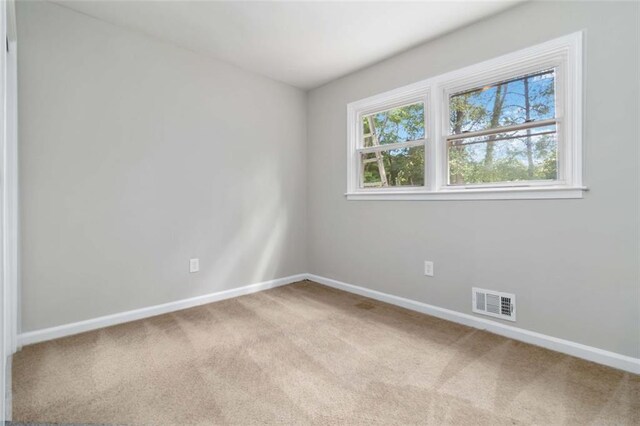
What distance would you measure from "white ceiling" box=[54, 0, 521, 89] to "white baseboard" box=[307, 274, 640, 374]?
2.33m

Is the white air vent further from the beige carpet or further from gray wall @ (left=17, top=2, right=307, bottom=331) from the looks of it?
gray wall @ (left=17, top=2, right=307, bottom=331)

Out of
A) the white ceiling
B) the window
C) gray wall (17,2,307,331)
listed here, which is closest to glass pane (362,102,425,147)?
the window

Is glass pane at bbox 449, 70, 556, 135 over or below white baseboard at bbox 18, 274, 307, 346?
over

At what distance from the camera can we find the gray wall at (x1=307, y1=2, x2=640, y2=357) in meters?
1.84

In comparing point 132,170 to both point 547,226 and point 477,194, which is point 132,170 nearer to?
point 477,194

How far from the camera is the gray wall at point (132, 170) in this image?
2160mm

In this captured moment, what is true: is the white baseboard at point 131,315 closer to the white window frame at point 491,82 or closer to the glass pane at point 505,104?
the white window frame at point 491,82

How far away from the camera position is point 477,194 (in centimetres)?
243

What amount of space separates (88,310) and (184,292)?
72 centimetres

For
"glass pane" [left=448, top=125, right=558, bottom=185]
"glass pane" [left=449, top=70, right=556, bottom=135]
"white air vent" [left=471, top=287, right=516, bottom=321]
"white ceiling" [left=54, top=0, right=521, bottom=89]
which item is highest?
"white ceiling" [left=54, top=0, right=521, bottom=89]

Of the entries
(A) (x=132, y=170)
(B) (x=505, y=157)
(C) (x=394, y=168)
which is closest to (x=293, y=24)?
(C) (x=394, y=168)

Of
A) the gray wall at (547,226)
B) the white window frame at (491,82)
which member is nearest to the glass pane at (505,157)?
the white window frame at (491,82)

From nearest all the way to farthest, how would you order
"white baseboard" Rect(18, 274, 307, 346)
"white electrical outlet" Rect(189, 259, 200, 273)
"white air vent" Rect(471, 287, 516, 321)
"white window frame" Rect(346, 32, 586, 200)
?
1. "white window frame" Rect(346, 32, 586, 200)
2. "white baseboard" Rect(18, 274, 307, 346)
3. "white air vent" Rect(471, 287, 516, 321)
4. "white electrical outlet" Rect(189, 259, 200, 273)

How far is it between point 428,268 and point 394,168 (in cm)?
104
